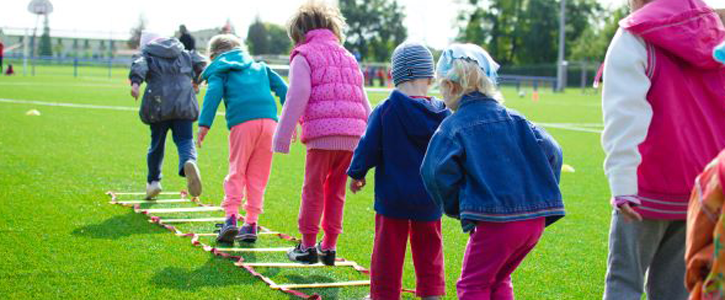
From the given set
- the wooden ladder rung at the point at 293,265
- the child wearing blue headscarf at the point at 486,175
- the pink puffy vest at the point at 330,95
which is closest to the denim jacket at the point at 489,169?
the child wearing blue headscarf at the point at 486,175

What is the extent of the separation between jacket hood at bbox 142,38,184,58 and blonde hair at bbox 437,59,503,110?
453 cm

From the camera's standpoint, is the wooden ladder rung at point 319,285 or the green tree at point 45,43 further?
the green tree at point 45,43

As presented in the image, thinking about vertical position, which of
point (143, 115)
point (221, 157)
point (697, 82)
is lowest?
point (221, 157)

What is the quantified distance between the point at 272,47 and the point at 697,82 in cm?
10834

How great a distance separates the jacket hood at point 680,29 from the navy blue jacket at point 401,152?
141 cm

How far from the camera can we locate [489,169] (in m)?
3.75

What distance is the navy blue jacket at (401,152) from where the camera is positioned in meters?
4.60

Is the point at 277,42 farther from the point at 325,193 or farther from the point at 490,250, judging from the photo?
the point at 490,250

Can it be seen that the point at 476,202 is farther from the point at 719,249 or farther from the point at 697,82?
the point at 719,249

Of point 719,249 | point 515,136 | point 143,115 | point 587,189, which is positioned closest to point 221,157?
point 143,115

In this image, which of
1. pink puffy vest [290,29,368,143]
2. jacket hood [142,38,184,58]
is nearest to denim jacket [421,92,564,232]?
pink puffy vest [290,29,368,143]

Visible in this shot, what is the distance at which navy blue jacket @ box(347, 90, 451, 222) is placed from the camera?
4602mm

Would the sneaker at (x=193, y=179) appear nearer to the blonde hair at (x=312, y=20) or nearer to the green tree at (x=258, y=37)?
the blonde hair at (x=312, y=20)

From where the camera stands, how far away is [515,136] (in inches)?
152
